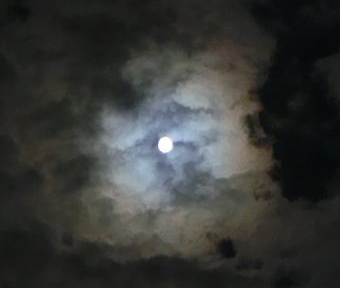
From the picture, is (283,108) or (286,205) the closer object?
(286,205)

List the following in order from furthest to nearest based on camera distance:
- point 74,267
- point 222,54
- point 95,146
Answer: point 222,54 < point 95,146 < point 74,267

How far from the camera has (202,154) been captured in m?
2.51

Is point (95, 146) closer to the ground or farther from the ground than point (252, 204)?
farther from the ground

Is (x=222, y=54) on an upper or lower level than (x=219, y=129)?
upper

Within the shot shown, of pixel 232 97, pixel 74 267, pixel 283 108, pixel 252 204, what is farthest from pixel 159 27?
pixel 74 267

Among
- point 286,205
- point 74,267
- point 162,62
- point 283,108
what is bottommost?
point 74,267

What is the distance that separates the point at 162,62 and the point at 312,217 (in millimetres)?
883

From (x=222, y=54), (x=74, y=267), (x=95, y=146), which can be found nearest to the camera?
(x=74, y=267)

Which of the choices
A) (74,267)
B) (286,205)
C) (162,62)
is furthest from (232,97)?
(74,267)

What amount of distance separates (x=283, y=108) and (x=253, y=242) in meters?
0.58

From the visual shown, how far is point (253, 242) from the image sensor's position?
2355 millimetres

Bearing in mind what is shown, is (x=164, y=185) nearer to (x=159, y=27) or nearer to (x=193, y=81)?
(x=193, y=81)

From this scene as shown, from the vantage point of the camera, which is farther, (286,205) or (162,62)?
(162,62)

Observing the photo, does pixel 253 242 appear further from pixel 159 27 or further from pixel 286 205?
pixel 159 27
